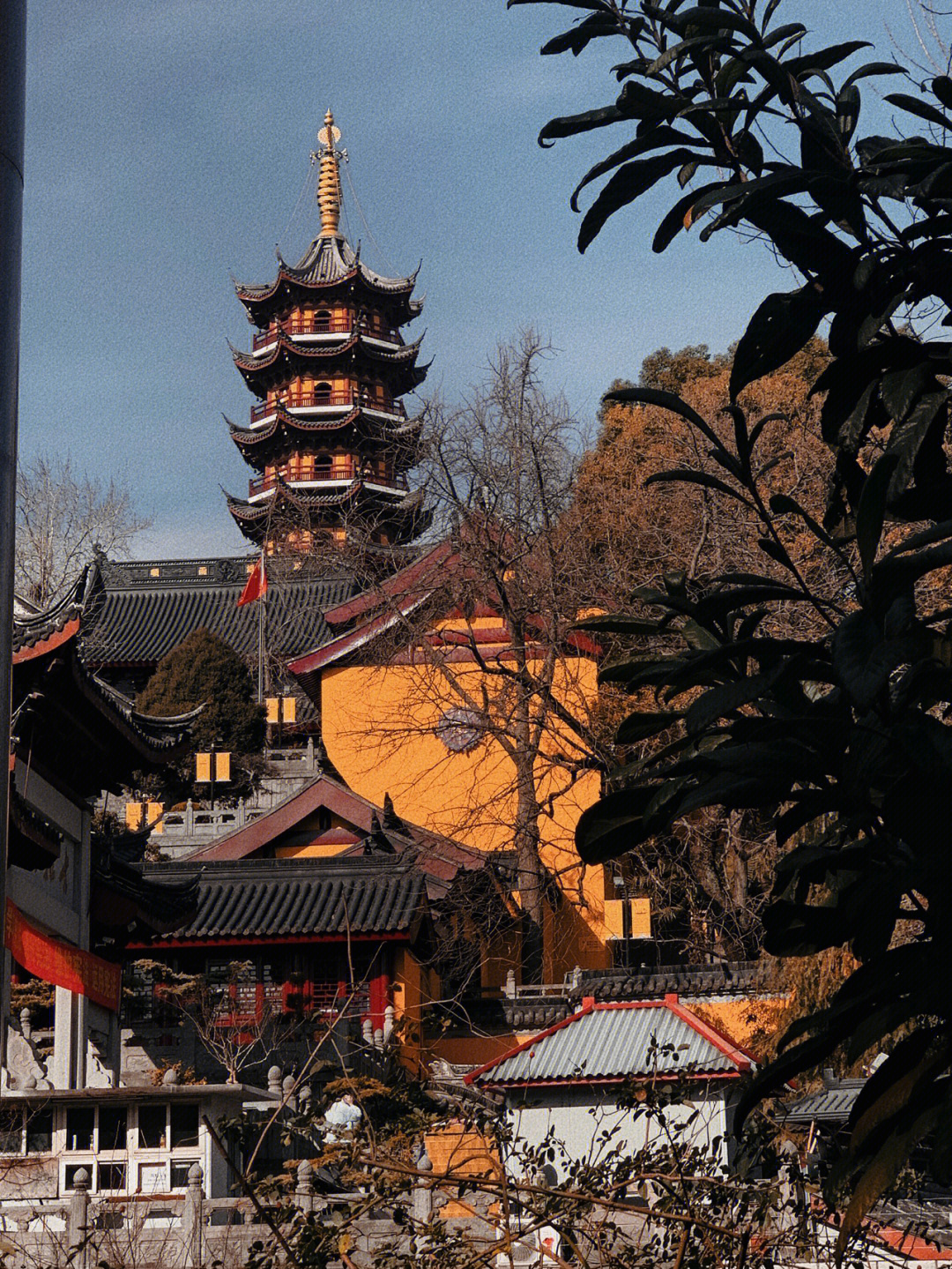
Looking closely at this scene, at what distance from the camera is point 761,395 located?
84.2ft

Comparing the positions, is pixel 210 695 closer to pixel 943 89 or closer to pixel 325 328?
pixel 325 328

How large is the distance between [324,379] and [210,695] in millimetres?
14808

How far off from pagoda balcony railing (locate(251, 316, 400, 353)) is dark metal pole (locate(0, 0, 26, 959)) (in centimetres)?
3912

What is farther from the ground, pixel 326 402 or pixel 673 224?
pixel 326 402

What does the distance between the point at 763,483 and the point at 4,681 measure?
49.7 ft

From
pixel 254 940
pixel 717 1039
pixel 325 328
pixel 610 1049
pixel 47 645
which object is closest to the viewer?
pixel 47 645

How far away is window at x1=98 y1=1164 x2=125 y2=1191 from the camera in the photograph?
11.3m

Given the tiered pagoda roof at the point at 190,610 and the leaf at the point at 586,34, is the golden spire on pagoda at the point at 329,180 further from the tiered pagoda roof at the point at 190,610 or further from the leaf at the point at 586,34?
the leaf at the point at 586,34

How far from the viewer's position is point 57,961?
1123cm

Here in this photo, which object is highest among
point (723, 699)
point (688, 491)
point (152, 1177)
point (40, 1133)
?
point (688, 491)

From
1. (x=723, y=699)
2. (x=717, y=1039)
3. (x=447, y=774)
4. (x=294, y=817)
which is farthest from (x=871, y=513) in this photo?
(x=447, y=774)

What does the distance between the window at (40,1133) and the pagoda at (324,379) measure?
2783 cm

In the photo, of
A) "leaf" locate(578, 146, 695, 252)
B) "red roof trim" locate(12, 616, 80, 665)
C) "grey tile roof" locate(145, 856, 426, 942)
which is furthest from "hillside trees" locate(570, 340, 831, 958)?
"leaf" locate(578, 146, 695, 252)

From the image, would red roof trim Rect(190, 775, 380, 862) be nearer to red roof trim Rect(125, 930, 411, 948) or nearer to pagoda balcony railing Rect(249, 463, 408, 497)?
red roof trim Rect(125, 930, 411, 948)
